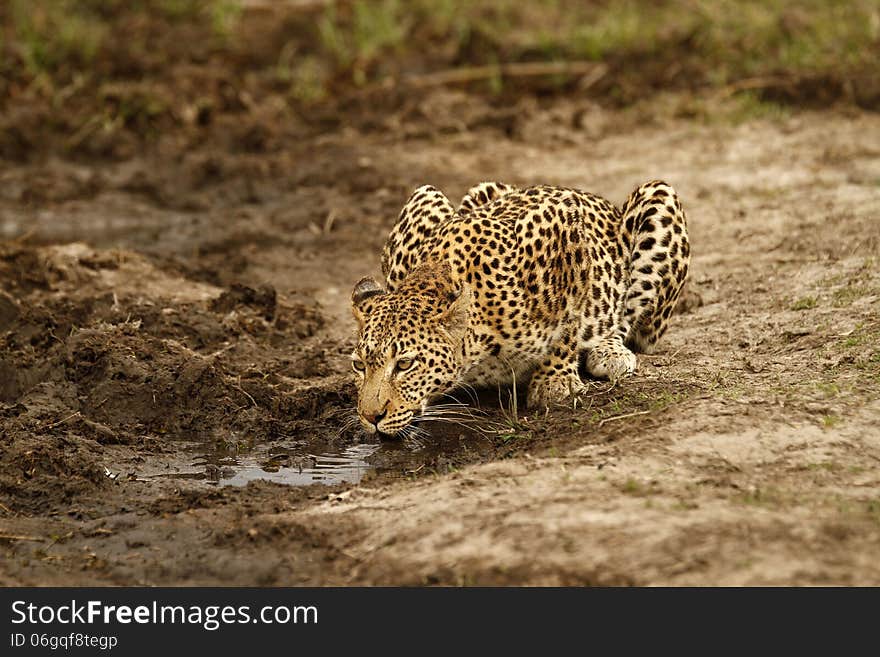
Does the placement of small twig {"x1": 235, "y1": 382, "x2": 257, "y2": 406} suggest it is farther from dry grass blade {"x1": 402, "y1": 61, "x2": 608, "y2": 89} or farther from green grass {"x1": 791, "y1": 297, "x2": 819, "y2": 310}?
dry grass blade {"x1": 402, "y1": 61, "x2": 608, "y2": 89}

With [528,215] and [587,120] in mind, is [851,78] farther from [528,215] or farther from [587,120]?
[528,215]

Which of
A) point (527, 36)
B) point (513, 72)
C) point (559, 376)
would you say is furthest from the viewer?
point (527, 36)

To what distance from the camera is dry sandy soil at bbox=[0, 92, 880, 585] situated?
7.78 m

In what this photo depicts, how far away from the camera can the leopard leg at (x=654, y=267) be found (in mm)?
11258

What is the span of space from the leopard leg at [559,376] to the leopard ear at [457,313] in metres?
0.89

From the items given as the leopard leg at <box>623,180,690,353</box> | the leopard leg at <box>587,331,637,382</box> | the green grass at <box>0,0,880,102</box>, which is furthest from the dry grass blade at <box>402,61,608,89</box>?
the leopard leg at <box>587,331,637,382</box>

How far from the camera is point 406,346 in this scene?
31.0 ft

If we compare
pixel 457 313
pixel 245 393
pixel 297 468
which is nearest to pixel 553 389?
pixel 457 313

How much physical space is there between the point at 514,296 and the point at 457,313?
1.86 feet

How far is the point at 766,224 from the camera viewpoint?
14.2 meters

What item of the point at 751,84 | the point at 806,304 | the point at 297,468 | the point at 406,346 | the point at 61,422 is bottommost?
the point at 297,468

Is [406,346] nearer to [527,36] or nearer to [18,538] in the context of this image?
[18,538]
